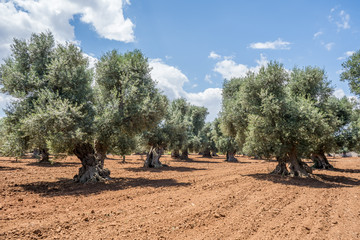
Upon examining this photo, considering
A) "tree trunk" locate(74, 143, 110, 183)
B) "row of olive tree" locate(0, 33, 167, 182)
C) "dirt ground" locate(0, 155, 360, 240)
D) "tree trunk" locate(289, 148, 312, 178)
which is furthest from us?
"tree trunk" locate(289, 148, 312, 178)

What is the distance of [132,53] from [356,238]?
20.4 metres

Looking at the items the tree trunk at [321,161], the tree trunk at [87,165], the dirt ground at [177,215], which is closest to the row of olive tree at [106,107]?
the tree trunk at [87,165]

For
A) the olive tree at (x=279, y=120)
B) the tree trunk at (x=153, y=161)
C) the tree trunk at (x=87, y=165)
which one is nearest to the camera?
the tree trunk at (x=87, y=165)

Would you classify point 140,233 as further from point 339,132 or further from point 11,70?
point 339,132

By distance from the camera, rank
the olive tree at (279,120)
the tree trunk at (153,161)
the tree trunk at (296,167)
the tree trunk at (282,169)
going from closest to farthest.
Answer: the olive tree at (279,120) → the tree trunk at (296,167) → the tree trunk at (282,169) → the tree trunk at (153,161)

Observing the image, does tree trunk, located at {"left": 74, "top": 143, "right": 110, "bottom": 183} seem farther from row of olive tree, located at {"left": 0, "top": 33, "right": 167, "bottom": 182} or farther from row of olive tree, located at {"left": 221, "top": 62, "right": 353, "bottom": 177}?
row of olive tree, located at {"left": 221, "top": 62, "right": 353, "bottom": 177}

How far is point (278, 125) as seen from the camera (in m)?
18.7

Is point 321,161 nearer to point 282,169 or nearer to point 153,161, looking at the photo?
point 282,169

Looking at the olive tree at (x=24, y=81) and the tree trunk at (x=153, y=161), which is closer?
the olive tree at (x=24, y=81)

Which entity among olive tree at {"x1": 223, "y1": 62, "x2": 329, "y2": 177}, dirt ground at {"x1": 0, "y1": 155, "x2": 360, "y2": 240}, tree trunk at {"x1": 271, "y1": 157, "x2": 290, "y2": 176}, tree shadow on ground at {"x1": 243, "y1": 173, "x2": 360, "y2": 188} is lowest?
dirt ground at {"x1": 0, "y1": 155, "x2": 360, "y2": 240}

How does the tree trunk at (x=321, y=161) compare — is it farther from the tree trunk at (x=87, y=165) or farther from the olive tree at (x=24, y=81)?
the olive tree at (x=24, y=81)

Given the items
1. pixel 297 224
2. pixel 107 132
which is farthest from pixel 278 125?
pixel 107 132

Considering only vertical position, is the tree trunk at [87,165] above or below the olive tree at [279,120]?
below

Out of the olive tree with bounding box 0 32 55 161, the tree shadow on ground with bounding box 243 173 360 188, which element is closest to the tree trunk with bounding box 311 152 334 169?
the tree shadow on ground with bounding box 243 173 360 188
